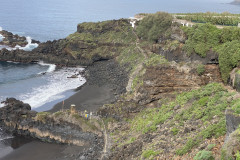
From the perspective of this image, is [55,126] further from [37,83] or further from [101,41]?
[101,41]

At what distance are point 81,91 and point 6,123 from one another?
1844cm

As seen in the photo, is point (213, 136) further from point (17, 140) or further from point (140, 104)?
point (17, 140)

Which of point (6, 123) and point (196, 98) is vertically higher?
point (196, 98)

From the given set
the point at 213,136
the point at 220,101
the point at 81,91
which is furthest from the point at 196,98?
the point at 81,91

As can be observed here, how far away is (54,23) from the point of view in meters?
142

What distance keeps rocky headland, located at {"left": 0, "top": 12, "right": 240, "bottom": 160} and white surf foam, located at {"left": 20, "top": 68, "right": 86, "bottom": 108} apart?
3.34 meters

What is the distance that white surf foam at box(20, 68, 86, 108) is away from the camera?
162 ft

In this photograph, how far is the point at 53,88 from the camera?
5619 cm

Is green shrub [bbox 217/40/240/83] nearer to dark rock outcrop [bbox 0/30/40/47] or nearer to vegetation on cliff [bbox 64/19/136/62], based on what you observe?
vegetation on cliff [bbox 64/19/136/62]

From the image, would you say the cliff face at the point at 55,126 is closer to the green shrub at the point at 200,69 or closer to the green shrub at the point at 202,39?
the green shrub at the point at 200,69

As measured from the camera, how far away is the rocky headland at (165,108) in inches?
762

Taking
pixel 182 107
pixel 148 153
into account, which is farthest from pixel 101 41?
pixel 148 153

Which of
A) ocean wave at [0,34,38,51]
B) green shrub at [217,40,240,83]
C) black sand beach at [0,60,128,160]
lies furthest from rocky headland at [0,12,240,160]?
ocean wave at [0,34,38,51]

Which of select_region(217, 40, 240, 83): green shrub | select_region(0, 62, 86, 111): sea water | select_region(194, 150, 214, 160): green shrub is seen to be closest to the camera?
select_region(194, 150, 214, 160): green shrub
